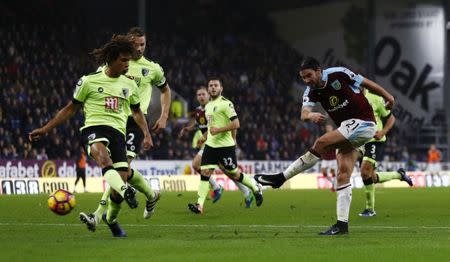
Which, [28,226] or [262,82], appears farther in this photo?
[262,82]

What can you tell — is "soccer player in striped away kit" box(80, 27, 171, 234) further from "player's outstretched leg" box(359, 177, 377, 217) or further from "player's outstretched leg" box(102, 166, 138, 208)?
"player's outstretched leg" box(359, 177, 377, 217)

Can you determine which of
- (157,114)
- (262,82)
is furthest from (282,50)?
(157,114)

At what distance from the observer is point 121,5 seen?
1853 inches

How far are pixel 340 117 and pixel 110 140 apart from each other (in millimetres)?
2960

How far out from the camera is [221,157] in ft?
63.7

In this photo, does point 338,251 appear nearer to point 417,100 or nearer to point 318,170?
point 318,170

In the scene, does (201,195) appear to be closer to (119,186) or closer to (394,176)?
(394,176)

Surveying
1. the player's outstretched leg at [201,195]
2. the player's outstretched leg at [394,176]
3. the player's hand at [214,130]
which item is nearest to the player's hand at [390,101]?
the player's outstretched leg at [201,195]

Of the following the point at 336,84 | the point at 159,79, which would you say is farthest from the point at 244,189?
the point at 336,84

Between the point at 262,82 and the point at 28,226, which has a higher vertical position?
the point at 262,82

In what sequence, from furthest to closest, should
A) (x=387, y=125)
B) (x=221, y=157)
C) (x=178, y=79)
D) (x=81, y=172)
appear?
(x=178, y=79)
(x=81, y=172)
(x=221, y=157)
(x=387, y=125)

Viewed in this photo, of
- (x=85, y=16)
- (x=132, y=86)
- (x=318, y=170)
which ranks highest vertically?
(x=85, y=16)

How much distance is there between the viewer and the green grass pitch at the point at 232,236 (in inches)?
380

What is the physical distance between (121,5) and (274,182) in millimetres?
35392
